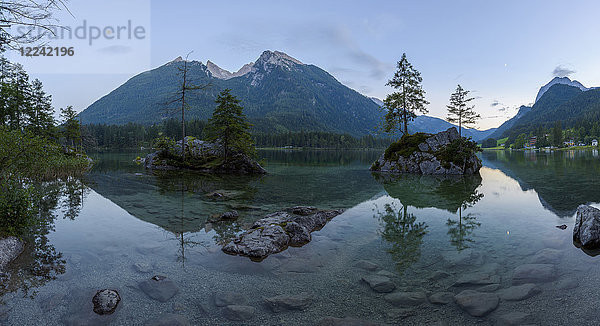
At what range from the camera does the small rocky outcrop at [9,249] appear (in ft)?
28.4

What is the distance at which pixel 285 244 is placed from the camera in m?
11.0

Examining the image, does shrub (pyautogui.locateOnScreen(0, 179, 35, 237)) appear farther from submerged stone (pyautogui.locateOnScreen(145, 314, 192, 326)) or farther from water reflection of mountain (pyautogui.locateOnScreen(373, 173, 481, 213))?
water reflection of mountain (pyautogui.locateOnScreen(373, 173, 481, 213))

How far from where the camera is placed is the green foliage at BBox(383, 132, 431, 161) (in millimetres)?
42909

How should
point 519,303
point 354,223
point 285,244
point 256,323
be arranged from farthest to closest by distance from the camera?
point 354,223 < point 285,244 < point 519,303 < point 256,323

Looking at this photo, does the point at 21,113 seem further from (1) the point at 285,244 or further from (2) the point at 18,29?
(1) the point at 285,244

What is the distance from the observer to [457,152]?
3997cm

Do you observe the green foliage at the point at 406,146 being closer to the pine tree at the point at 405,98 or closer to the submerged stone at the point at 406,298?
the pine tree at the point at 405,98

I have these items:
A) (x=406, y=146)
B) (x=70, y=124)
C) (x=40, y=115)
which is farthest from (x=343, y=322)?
(x=70, y=124)

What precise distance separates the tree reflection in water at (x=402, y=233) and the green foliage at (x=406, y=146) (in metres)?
27.2

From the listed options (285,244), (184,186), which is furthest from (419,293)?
(184,186)

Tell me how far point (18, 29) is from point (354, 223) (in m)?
14.6

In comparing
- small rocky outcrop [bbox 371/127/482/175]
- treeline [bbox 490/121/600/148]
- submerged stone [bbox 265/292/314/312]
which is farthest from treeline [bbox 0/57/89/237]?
treeline [bbox 490/121/600/148]

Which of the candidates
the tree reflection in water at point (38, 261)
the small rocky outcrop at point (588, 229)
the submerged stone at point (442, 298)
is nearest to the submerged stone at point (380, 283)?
the submerged stone at point (442, 298)

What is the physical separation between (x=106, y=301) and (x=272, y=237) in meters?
5.69
